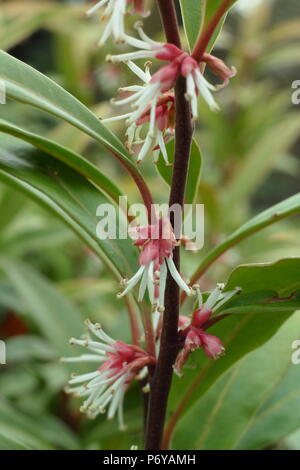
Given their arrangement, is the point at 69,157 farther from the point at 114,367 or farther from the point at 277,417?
the point at 277,417

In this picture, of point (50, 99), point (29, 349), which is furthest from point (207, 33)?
point (29, 349)

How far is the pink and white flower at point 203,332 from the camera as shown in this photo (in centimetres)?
63

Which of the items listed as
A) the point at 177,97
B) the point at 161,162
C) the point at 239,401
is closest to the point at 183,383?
the point at 239,401

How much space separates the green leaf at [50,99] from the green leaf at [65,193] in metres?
0.07

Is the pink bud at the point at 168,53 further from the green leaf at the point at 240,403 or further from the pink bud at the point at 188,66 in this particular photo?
the green leaf at the point at 240,403

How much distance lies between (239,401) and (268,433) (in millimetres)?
66

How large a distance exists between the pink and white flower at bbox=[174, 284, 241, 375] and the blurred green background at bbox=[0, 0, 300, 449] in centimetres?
28

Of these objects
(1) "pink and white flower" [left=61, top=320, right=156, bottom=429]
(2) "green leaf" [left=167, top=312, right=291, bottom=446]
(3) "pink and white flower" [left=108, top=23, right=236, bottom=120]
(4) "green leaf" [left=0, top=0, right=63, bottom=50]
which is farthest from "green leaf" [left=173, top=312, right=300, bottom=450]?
(4) "green leaf" [left=0, top=0, right=63, bottom=50]

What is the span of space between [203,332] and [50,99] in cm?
29

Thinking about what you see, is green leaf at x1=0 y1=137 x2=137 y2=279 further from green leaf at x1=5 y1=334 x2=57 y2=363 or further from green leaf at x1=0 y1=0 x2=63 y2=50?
green leaf at x1=0 y1=0 x2=63 y2=50

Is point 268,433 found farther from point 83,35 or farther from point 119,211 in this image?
point 83,35

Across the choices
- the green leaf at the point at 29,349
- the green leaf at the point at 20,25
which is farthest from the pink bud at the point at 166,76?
the green leaf at the point at 20,25

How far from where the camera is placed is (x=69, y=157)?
0.67m

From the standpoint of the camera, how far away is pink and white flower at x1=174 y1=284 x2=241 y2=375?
24.7 inches
